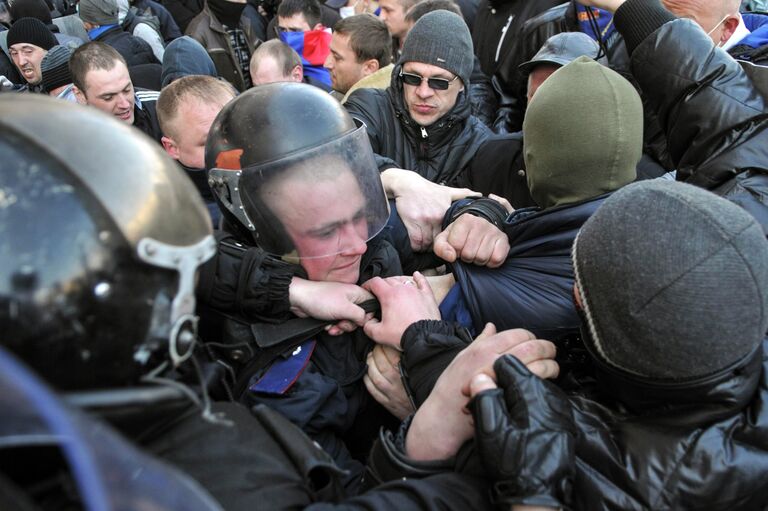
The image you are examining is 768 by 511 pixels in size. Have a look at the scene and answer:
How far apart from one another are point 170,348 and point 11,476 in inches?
14.9

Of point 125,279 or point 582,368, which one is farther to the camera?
point 582,368

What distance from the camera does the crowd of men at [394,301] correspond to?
3.12 feet

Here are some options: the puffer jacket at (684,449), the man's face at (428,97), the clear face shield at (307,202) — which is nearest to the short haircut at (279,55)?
the man's face at (428,97)

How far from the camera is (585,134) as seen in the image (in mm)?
1911

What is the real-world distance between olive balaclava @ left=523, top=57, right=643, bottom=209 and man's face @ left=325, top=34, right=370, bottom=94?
107 inches

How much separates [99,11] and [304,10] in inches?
92.2

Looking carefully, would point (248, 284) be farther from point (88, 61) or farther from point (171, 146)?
point (88, 61)

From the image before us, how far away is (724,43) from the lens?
124 inches

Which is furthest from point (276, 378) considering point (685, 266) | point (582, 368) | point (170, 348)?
point (685, 266)

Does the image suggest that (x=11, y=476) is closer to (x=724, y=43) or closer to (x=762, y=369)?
(x=762, y=369)

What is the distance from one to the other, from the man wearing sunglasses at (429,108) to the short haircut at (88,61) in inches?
91.6

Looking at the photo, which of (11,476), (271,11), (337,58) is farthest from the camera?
(271,11)

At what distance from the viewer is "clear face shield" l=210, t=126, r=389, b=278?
1.83m

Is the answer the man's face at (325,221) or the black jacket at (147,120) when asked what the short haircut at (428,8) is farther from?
the man's face at (325,221)
